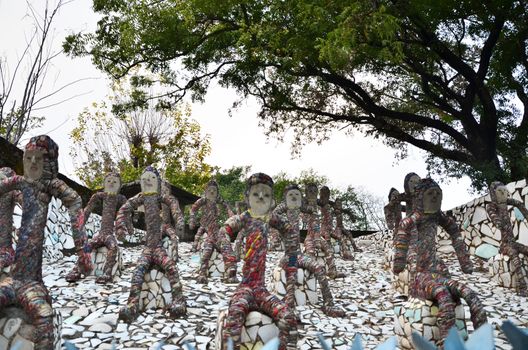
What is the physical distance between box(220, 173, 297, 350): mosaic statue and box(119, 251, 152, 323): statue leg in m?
2.09

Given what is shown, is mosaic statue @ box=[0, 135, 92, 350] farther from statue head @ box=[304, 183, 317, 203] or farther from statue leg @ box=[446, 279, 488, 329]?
statue head @ box=[304, 183, 317, 203]

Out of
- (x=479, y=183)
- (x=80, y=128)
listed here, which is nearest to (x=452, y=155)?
(x=479, y=183)

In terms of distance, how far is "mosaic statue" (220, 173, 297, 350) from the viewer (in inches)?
165

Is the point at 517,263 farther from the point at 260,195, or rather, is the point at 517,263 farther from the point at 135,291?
the point at 135,291

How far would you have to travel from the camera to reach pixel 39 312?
3.98 metres

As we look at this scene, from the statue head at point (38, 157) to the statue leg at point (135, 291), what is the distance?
2.13 m

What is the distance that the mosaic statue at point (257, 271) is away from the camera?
4.20 metres

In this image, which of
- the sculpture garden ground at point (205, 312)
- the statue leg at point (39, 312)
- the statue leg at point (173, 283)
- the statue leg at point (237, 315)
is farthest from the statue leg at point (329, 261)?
the statue leg at point (39, 312)

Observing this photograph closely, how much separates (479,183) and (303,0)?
22.8 ft

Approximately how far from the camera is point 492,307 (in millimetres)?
7227

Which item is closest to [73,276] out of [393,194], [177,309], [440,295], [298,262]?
[177,309]

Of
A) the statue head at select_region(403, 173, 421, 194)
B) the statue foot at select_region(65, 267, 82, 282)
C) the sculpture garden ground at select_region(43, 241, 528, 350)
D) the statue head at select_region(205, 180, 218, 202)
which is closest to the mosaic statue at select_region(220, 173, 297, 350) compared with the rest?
the sculpture garden ground at select_region(43, 241, 528, 350)

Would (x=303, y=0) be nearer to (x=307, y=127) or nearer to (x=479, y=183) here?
(x=479, y=183)

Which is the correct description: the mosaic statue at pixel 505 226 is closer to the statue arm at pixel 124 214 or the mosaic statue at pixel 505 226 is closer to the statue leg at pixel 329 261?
the statue leg at pixel 329 261
